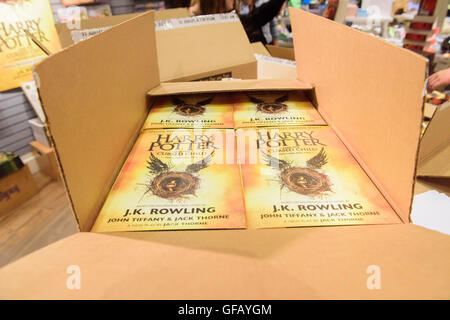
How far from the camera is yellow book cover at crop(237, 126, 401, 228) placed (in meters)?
0.53

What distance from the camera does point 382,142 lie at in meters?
0.59

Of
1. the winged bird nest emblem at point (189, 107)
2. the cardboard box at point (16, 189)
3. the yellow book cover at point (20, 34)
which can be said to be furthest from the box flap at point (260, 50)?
the cardboard box at point (16, 189)

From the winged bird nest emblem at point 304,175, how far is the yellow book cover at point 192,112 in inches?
9.1

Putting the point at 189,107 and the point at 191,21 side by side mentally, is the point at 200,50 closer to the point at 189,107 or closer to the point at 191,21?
the point at 191,21

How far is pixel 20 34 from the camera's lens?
2.43 m

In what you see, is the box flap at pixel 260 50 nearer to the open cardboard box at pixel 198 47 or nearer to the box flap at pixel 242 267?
the open cardboard box at pixel 198 47

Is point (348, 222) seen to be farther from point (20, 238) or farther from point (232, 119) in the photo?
point (20, 238)

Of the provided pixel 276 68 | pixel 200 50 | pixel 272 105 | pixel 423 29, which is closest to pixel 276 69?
pixel 276 68

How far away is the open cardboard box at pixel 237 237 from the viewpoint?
14.2 inches

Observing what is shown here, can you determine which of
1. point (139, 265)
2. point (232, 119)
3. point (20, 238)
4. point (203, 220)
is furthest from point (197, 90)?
point (20, 238)

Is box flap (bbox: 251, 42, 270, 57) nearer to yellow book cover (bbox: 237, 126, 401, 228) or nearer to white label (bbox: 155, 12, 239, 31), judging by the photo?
white label (bbox: 155, 12, 239, 31)
